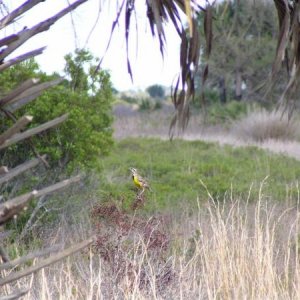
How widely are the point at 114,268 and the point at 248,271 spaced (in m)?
0.99

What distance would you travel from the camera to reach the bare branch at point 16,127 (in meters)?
2.15

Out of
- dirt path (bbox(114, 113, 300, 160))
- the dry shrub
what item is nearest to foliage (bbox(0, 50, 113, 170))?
dirt path (bbox(114, 113, 300, 160))

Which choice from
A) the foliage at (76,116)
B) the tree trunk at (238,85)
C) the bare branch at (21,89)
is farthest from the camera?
the tree trunk at (238,85)

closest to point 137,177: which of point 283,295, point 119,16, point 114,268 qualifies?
point 114,268

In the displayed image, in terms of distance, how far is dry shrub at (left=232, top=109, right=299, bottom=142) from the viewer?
2194cm

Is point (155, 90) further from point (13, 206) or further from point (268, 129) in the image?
point (13, 206)

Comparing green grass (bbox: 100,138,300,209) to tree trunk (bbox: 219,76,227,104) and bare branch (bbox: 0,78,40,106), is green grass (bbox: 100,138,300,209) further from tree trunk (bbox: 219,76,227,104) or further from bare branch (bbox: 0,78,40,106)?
tree trunk (bbox: 219,76,227,104)

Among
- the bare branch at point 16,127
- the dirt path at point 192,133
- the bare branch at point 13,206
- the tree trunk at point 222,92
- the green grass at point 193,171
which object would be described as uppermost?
the bare branch at point 16,127

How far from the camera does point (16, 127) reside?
220cm

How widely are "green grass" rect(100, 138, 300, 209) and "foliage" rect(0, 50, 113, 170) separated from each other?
24.6 inches

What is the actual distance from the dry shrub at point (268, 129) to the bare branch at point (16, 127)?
1971cm

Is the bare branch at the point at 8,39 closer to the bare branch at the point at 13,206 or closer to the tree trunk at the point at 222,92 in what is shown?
the bare branch at the point at 13,206

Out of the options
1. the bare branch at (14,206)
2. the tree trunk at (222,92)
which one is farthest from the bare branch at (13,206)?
the tree trunk at (222,92)

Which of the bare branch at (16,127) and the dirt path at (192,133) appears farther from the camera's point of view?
the dirt path at (192,133)
